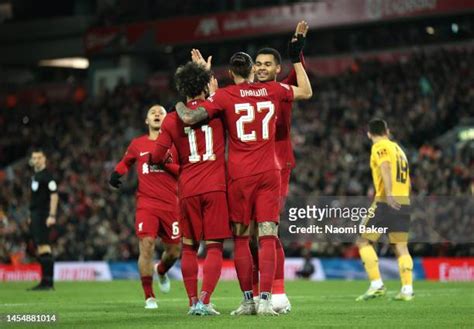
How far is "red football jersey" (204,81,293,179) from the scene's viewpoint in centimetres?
1087

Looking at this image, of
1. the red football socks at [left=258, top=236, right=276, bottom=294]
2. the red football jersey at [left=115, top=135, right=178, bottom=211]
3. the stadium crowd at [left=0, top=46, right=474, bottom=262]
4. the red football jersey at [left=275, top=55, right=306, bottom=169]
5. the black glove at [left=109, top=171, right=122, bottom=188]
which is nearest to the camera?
the red football socks at [left=258, top=236, right=276, bottom=294]

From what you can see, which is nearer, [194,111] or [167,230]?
[194,111]

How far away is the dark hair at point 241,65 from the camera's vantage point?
1097cm

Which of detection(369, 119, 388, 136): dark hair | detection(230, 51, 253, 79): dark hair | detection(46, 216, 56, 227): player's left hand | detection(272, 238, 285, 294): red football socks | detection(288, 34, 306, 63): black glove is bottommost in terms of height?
detection(272, 238, 285, 294): red football socks

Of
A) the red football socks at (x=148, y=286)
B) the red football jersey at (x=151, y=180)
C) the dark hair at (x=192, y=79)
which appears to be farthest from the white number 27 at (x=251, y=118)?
the red football socks at (x=148, y=286)

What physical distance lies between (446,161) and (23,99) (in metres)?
24.9

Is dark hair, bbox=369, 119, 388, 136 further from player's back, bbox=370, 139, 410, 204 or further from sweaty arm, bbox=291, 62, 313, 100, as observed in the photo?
sweaty arm, bbox=291, 62, 313, 100

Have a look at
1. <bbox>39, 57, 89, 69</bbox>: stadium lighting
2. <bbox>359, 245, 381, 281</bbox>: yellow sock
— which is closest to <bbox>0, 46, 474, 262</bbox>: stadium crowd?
<bbox>359, 245, 381, 281</bbox>: yellow sock

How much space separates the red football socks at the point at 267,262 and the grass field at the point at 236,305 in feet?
1.13

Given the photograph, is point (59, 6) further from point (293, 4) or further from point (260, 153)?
point (260, 153)

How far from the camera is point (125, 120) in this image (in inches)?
1549

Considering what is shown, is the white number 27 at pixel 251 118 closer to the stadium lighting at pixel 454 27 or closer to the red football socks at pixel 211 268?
the red football socks at pixel 211 268

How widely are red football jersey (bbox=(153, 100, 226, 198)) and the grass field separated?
1302 mm

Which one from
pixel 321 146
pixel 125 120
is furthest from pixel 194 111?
pixel 125 120
